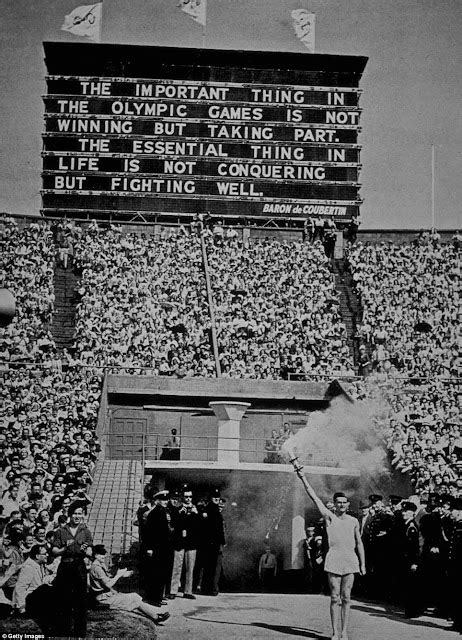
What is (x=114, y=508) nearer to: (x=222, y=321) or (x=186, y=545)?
(x=186, y=545)

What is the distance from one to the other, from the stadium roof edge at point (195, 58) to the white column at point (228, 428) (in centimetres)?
968

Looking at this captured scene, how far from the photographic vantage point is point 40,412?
12.3 metres

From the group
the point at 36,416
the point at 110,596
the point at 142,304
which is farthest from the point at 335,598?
the point at 142,304

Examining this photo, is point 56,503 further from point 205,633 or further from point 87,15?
point 87,15

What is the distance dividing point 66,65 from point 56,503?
13.7 m

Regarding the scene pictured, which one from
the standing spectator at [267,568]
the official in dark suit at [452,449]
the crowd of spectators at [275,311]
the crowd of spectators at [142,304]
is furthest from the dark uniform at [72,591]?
the crowd of spectators at [275,311]

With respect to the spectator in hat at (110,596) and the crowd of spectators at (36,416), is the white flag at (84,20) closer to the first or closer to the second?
the crowd of spectators at (36,416)

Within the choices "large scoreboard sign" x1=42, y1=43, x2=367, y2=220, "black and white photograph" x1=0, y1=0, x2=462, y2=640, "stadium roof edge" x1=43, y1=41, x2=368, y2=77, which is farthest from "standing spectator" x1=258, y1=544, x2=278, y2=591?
"stadium roof edge" x1=43, y1=41, x2=368, y2=77

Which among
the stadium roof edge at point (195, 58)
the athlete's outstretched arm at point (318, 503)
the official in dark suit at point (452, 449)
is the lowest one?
the athlete's outstretched arm at point (318, 503)

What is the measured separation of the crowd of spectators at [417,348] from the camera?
38.1 feet

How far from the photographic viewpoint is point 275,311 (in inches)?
697

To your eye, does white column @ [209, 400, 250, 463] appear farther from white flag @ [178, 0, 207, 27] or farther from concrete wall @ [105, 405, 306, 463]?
white flag @ [178, 0, 207, 27]

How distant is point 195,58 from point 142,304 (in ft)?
20.1

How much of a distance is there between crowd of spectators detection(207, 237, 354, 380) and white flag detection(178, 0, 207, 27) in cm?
808
